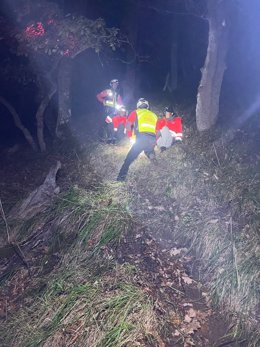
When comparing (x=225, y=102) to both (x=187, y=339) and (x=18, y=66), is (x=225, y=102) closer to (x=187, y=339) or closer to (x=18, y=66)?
(x=18, y=66)

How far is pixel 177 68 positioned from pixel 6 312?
11287mm

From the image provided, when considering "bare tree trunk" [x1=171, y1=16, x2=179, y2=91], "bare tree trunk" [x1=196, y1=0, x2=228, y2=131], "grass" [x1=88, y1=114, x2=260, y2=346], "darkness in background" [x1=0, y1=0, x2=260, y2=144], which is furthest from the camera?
"bare tree trunk" [x1=171, y1=16, x2=179, y2=91]

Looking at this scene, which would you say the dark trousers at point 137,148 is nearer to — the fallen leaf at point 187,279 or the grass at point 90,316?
the fallen leaf at point 187,279

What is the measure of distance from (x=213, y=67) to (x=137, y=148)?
9.45 ft

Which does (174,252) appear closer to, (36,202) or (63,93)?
(36,202)

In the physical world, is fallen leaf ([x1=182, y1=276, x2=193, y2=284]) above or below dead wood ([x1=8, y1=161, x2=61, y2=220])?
below

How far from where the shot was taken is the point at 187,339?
552 centimetres

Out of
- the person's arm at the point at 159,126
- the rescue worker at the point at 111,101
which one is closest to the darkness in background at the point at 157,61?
the rescue worker at the point at 111,101

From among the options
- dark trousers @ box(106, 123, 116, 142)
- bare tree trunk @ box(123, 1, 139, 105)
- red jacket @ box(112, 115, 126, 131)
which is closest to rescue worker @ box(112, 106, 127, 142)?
red jacket @ box(112, 115, 126, 131)

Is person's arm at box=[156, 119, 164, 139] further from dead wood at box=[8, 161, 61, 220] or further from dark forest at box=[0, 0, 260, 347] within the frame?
dead wood at box=[8, 161, 61, 220]

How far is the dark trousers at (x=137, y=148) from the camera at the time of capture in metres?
9.02

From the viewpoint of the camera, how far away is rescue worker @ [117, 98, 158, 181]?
8.88 m

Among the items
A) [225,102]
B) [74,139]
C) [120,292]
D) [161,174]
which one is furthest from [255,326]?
[74,139]

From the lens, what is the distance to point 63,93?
1135cm
